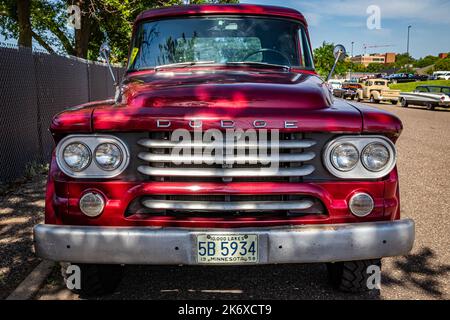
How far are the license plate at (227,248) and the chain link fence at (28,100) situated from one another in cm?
483

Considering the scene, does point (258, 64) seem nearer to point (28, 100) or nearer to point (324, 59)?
point (28, 100)

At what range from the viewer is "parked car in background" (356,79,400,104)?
3288 cm

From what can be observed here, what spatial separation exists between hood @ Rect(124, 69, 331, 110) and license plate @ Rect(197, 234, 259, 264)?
760 mm

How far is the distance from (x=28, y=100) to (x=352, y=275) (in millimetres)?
6078

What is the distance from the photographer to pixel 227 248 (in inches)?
103

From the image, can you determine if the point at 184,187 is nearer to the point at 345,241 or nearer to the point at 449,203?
the point at 345,241

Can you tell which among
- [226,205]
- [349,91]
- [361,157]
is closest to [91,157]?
[226,205]

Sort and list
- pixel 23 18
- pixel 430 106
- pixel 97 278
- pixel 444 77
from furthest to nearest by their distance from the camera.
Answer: pixel 444 77, pixel 430 106, pixel 23 18, pixel 97 278

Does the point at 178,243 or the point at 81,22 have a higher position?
the point at 81,22

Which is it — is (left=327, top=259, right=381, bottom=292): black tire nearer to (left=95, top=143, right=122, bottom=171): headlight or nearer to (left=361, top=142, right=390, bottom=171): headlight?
(left=361, top=142, right=390, bottom=171): headlight

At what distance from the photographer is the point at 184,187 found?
2.64 metres

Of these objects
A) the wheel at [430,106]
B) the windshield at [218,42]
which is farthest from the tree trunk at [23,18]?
the wheel at [430,106]

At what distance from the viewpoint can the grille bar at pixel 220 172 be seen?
2637 mm
